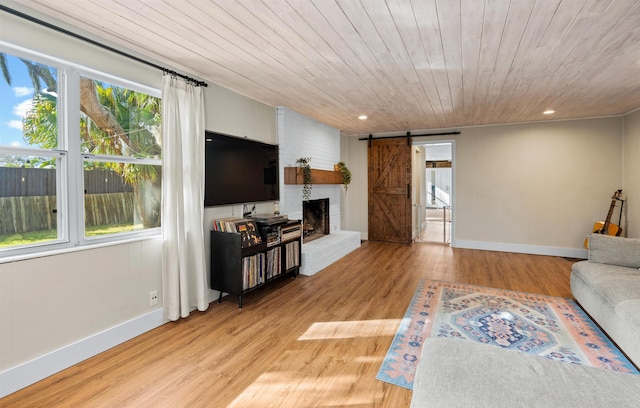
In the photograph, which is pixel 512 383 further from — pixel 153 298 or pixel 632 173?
pixel 632 173

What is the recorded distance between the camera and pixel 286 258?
4.04m

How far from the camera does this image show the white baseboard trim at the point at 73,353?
197 centimetres

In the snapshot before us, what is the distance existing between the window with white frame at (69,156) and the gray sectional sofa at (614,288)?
12.6 feet

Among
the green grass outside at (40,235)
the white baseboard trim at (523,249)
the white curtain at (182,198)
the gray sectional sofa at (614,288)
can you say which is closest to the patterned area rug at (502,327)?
the gray sectional sofa at (614,288)

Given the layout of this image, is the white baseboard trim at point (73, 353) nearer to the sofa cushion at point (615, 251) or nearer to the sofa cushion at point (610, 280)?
the sofa cushion at point (610, 280)

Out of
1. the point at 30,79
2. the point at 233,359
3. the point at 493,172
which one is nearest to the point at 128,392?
the point at 233,359

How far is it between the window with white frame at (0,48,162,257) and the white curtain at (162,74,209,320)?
0.21m

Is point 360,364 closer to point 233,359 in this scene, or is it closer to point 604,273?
point 233,359

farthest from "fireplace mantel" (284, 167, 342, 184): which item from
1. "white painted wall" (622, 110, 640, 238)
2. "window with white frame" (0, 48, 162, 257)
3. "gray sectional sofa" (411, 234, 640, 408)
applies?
"white painted wall" (622, 110, 640, 238)

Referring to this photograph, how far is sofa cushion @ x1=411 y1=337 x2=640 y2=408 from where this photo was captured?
1180 mm

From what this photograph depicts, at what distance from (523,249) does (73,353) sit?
21.7 feet

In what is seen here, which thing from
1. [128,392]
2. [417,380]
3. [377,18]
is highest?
[377,18]

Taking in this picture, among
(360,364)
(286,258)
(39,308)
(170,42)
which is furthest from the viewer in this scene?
(286,258)

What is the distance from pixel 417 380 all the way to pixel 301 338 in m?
1.46
